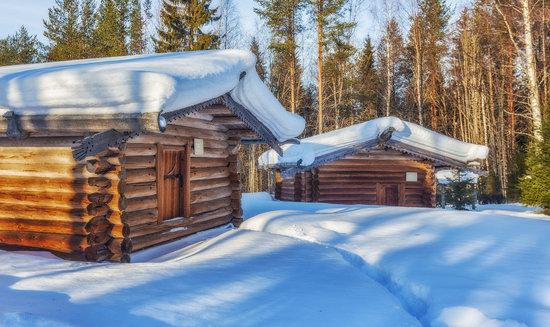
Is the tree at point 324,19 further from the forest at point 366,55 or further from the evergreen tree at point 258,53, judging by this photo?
the evergreen tree at point 258,53

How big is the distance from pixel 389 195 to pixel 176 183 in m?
12.3

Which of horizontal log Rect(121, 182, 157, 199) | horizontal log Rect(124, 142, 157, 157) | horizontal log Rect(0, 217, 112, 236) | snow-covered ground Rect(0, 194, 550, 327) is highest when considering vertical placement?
horizontal log Rect(124, 142, 157, 157)

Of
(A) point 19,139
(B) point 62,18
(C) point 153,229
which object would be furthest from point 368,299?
(B) point 62,18

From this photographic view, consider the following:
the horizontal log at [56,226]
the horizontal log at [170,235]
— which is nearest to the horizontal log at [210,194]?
the horizontal log at [170,235]

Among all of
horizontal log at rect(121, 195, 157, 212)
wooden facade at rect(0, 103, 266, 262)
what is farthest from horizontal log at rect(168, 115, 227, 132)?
horizontal log at rect(121, 195, 157, 212)

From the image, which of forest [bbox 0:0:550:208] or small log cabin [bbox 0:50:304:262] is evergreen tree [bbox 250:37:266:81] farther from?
small log cabin [bbox 0:50:304:262]

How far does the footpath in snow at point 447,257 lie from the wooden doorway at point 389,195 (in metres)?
8.41

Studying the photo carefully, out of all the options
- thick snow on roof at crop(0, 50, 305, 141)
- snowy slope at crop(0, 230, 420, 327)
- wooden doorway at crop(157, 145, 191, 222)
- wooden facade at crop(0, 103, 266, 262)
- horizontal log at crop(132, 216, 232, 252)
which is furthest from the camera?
wooden doorway at crop(157, 145, 191, 222)

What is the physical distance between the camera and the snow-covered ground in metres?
4.09

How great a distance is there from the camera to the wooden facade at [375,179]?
18.9 m

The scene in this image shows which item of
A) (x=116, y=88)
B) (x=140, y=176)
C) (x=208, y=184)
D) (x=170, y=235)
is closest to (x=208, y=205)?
(x=208, y=184)

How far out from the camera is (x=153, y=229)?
8164 millimetres

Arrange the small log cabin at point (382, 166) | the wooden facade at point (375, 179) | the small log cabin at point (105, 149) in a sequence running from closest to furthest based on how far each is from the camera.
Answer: the small log cabin at point (105, 149), the small log cabin at point (382, 166), the wooden facade at point (375, 179)

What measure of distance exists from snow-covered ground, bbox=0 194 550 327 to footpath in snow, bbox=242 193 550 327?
0.02 metres
